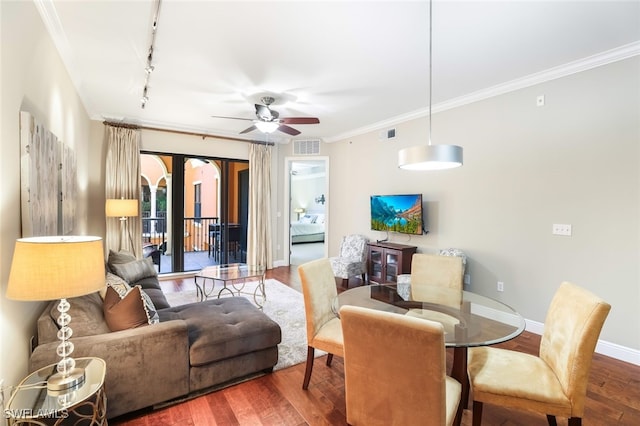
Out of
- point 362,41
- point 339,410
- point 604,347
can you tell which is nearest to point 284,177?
point 362,41

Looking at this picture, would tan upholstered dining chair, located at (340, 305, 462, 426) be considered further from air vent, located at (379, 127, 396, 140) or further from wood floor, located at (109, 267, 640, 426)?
air vent, located at (379, 127, 396, 140)

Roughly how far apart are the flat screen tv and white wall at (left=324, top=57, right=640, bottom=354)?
0.20m

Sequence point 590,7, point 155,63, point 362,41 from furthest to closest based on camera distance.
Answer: point 155,63 < point 362,41 < point 590,7

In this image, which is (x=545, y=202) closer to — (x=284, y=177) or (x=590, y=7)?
(x=590, y=7)

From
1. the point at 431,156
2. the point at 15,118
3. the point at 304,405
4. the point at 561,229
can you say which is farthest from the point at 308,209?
the point at 15,118

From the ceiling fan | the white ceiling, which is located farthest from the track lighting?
the ceiling fan

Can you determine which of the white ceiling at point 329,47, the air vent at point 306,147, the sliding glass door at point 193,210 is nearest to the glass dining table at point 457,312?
the white ceiling at point 329,47

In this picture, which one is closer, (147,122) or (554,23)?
(554,23)

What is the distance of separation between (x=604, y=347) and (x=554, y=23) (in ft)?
9.86

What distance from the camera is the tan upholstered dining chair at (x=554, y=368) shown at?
150 centimetres

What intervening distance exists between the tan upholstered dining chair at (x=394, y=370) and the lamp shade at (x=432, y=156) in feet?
3.61

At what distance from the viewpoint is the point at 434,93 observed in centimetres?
390

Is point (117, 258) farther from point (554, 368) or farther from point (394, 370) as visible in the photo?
point (554, 368)

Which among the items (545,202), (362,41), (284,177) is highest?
(362,41)
